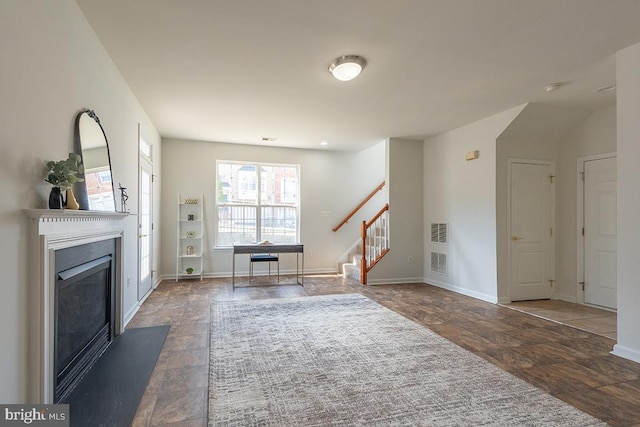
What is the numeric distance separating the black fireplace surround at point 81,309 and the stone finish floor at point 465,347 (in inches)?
19.9

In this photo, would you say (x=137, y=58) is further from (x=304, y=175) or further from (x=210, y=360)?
(x=304, y=175)

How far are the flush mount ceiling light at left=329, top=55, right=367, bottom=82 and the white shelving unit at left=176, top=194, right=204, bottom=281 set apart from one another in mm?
4009

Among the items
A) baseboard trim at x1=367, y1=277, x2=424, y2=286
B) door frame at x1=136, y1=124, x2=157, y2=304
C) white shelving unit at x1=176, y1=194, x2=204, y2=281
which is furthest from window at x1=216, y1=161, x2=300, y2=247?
baseboard trim at x1=367, y1=277, x2=424, y2=286

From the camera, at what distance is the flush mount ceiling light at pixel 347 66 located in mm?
2938

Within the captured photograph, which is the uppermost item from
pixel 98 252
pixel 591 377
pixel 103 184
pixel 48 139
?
pixel 48 139

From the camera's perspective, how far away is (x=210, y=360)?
8.67 feet

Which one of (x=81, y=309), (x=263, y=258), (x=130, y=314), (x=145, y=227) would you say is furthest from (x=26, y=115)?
(x=263, y=258)

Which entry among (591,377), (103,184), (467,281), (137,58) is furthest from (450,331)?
Result: (137,58)

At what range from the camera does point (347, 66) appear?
9.77 ft

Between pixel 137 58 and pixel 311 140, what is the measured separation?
3465mm

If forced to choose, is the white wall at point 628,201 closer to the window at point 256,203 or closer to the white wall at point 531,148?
the white wall at point 531,148

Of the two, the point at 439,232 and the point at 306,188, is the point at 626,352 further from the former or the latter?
the point at 306,188

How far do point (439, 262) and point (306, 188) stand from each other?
3008mm

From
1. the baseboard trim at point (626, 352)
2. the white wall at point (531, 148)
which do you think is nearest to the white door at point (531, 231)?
the white wall at point (531, 148)
